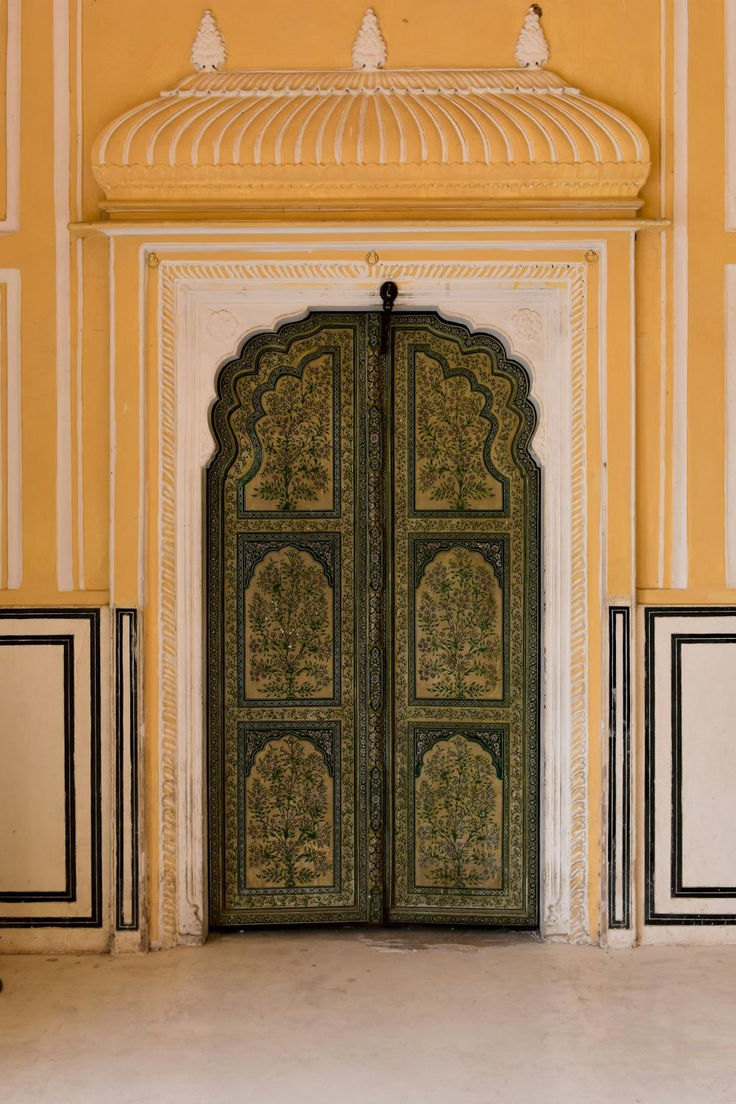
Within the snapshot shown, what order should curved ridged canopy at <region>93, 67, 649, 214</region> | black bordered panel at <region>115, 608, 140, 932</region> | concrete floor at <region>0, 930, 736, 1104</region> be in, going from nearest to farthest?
concrete floor at <region>0, 930, 736, 1104</region> < curved ridged canopy at <region>93, 67, 649, 214</region> < black bordered panel at <region>115, 608, 140, 932</region>

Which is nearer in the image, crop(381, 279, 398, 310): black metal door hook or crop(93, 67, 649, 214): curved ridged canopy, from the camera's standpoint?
crop(93, 67, 649, 214): curved ridged canopy

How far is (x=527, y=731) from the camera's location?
3545 millimetres

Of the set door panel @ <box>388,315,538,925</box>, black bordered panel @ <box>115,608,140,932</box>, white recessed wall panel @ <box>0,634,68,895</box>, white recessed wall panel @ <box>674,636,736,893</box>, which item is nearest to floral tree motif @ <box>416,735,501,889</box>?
door panel @ <box>388,315,538,925</box>

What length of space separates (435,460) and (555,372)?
444 millimetres

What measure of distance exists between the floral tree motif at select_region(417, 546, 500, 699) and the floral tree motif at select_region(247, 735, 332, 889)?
46 cm

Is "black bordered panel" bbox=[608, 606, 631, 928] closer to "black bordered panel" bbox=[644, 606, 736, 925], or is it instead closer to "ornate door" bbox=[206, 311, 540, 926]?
"black bordered panel" bbox=[644, 606, 736, 925]

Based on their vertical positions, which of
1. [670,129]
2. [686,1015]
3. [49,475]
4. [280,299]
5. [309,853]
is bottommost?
[686,1015]

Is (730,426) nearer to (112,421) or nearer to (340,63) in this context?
(340,63)

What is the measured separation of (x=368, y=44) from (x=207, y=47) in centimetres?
47

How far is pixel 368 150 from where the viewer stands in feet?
10.8

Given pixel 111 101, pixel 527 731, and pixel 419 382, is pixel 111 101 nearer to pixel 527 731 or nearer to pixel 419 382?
pixel 419 382

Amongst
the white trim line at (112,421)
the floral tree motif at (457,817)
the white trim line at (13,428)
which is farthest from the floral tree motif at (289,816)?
the white trim line at (13,428)

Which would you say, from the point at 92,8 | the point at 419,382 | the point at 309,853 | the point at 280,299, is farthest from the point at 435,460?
the point at 92,8

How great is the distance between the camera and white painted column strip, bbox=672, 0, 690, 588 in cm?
343
